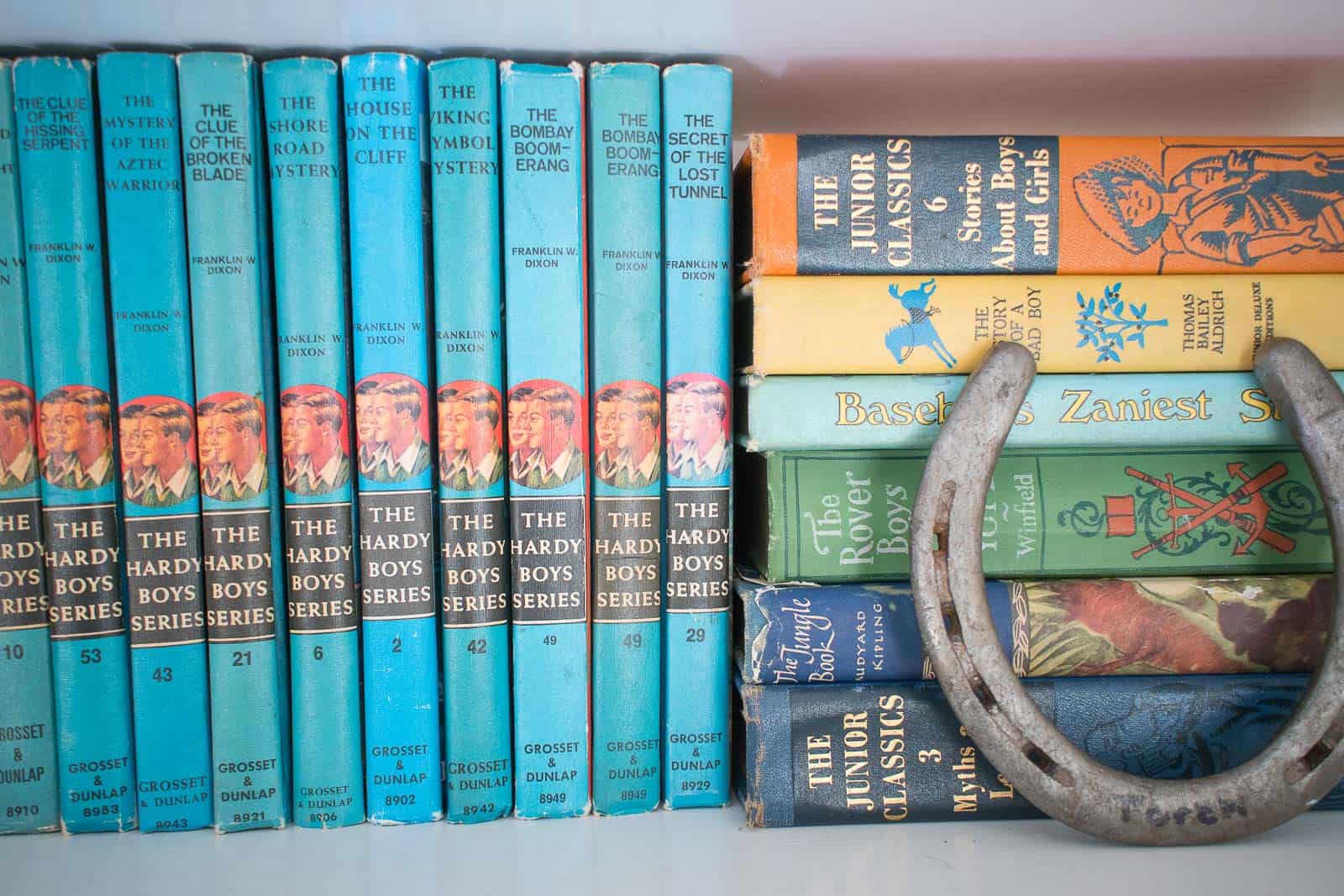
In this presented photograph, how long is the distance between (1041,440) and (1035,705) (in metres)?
0.19

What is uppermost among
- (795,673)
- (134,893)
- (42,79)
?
(42,79)

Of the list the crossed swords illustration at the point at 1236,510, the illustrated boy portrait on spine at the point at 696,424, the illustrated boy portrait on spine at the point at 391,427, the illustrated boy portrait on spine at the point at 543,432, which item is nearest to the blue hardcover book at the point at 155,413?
the illustrated boy portrait on spine at the point at 391,427

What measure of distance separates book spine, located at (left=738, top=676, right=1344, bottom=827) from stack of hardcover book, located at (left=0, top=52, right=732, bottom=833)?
0.29 ft

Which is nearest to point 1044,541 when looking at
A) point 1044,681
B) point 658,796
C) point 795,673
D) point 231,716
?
point 1044,681

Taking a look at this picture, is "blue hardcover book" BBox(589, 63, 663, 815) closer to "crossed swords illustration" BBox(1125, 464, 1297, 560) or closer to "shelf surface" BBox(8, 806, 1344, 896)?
"shelf surface" BBox(8, 806, 1344, 896)

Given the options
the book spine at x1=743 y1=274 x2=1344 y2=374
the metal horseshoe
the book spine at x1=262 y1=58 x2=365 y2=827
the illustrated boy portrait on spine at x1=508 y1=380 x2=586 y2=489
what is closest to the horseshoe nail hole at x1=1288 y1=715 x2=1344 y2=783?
the metal horseshoe

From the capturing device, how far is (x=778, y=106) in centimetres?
76

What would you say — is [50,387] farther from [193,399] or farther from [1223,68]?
[1223,68]

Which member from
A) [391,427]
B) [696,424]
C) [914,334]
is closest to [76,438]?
[391,427]

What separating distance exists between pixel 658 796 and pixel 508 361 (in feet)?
1.12

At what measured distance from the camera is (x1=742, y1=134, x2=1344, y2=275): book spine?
621 mm

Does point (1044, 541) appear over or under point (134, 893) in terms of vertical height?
over

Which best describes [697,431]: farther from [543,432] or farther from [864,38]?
[864,38]

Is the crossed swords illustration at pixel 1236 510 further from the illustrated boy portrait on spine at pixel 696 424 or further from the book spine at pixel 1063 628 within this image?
the illustrated boy portrait on spine at pixel 696 424
